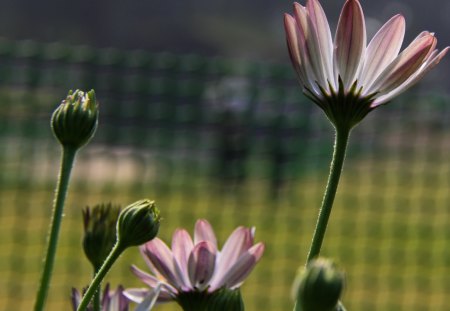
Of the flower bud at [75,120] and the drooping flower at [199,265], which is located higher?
the flower bud at [75,120]

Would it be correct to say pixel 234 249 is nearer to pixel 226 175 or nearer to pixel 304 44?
pixel 304 44

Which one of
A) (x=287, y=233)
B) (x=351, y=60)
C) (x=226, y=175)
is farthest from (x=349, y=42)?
(x=226, y=175)

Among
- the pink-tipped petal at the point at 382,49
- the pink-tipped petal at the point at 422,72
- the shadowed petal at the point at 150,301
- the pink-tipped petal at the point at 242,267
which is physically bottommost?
the shadowed petal at the point at 150,301

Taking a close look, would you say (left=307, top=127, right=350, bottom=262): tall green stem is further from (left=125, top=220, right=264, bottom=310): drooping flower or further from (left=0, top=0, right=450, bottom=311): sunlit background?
(left=0, top=0, right=450, bottom=311): sunlit background

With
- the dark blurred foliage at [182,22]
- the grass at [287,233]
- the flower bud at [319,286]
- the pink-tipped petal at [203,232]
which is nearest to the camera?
the flower bud at [319,286]

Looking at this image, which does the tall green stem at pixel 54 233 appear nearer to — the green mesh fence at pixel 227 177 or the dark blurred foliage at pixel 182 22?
the green mesh fence at pixel 227 177

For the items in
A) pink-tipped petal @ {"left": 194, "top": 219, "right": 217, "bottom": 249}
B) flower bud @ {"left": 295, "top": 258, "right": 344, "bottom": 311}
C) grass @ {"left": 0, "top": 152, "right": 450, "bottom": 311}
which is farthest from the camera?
grass @ {"left": 0, "top": 152, "right": 450, "bottom": 311}

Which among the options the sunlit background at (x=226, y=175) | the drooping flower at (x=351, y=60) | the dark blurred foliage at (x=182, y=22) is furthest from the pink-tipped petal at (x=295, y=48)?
the dark blurred foliage at (x=182, y=22)

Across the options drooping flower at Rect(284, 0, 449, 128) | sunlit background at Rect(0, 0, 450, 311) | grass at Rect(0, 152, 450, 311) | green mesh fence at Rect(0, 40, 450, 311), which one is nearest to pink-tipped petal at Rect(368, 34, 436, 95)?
drooping flower at Rect(284, 0, 449, 128)
